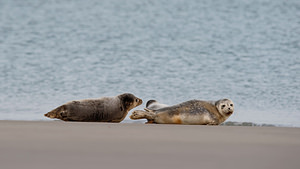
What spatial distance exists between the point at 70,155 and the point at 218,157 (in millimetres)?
643

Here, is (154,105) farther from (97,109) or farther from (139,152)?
(139,152)

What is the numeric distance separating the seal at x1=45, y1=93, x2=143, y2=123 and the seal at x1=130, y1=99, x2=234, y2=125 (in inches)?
17.4

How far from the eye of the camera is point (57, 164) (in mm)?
1954

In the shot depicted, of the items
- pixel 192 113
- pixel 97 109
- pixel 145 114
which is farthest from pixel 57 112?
pixel 192 113

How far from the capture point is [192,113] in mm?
5566

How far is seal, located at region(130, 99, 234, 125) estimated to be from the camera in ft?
18.2

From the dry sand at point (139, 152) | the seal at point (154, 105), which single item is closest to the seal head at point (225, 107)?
the seal at point (154, 105)

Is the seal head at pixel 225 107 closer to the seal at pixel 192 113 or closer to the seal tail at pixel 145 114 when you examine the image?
the seal at pixel 192 113

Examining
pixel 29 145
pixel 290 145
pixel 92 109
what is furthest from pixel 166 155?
pixel 92 109

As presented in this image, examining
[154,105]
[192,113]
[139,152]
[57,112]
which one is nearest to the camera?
[139,152]

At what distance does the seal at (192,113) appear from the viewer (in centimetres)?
554

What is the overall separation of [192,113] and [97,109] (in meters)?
1.13

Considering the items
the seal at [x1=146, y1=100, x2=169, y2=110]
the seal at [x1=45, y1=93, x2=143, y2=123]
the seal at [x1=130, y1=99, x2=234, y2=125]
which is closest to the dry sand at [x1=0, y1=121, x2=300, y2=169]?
the seal at [x1=130, y1=99, x2=234, y2=125]

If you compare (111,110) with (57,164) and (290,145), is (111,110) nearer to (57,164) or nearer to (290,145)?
(290,145)
